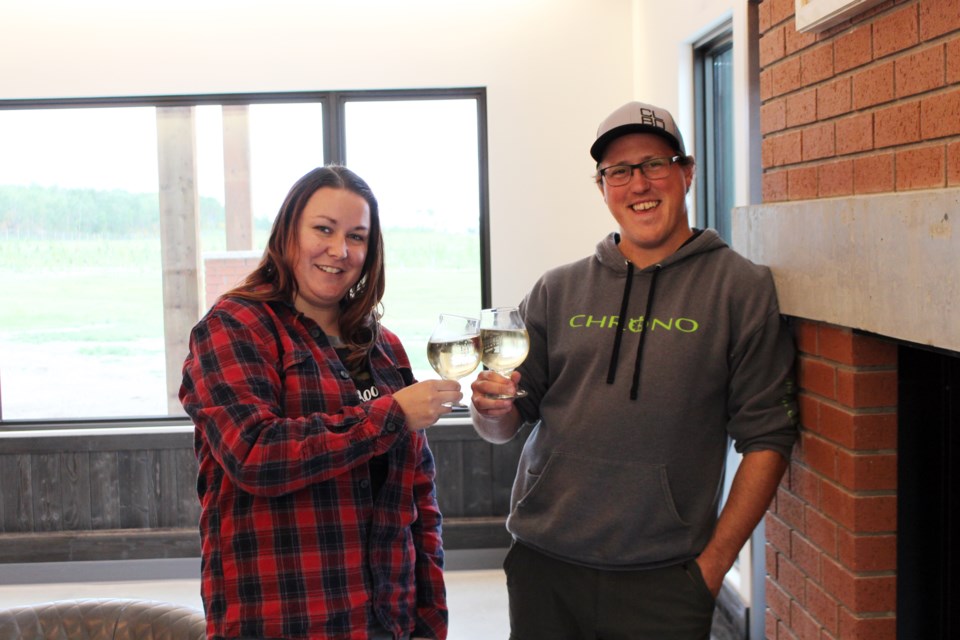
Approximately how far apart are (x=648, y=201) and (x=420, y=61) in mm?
2973

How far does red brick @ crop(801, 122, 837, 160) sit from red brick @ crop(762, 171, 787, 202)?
12 cm

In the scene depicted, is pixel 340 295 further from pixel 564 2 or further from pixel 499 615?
pixel 564 2

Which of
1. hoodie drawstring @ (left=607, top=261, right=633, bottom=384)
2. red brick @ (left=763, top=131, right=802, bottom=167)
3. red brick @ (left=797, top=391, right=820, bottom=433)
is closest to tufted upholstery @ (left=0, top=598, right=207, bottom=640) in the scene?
hoodie drawstring @ (left=607, top=261, right=633, bottom=384)

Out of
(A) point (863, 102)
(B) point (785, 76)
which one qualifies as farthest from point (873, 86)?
(B) point (785, 76)

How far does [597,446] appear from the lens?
189 cm

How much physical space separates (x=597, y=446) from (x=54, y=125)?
3.90m

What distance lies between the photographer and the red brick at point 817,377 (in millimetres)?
1803

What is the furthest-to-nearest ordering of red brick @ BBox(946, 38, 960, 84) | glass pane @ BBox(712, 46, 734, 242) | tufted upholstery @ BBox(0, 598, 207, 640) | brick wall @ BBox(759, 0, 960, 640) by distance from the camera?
glass pane @ BBox(712, 46, 734, 242) < tufted upholstery @ BBox(0, 598, 207, 640) < brick wall @ BBox(759, 0, 960, 640) < red brick @ BBox(946, 38, 960, 84)

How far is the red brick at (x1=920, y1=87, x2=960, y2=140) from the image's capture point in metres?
1.38

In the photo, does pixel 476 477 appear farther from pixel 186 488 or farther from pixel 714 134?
pixel 714 134

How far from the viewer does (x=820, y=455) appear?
73.6 inches

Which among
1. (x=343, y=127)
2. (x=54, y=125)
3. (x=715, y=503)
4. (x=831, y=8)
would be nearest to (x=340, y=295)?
(x=715, y=503)

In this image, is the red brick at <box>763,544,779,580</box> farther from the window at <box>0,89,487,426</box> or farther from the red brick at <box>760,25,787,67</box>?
the window at <box>0,89,487,426</box>

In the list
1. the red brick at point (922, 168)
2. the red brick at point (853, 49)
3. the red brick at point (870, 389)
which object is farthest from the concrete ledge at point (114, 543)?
the red brick at point (922, 168)
